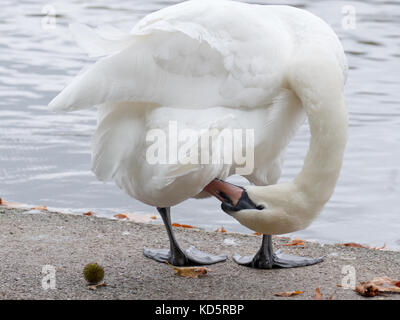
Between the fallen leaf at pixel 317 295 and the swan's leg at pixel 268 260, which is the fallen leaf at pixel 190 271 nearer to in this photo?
the swan's leg at pixel 268 260

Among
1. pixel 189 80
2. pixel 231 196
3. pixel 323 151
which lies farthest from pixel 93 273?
pixel 323 151

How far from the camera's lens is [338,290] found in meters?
4.82

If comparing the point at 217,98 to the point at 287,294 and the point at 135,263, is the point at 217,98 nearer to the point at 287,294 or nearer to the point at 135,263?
the point at 287,294

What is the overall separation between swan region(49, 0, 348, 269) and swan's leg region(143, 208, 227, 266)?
0.86 metres

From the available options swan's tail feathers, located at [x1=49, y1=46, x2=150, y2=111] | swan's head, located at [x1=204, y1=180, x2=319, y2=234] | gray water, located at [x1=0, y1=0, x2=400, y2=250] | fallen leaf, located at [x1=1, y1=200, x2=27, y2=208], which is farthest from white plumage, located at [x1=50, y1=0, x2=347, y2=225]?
fallen leaf, located at [x1=1, y1=200, x2=27, y2=208]

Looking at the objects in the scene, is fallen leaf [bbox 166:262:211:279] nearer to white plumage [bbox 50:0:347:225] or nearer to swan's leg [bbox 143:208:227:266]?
swan's leg [bbox 143:208:227:266]

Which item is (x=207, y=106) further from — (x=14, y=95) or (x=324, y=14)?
(x=324, y=14)

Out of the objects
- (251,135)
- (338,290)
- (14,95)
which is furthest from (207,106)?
(14,95)

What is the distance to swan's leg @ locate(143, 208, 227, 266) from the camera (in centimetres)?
545

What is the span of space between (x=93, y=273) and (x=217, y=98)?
137 cm

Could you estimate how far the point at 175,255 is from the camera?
548cm

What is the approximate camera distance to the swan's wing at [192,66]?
14.4 feet

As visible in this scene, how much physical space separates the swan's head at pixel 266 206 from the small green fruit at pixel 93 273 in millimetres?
1040

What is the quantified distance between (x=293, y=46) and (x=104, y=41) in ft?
3.66
